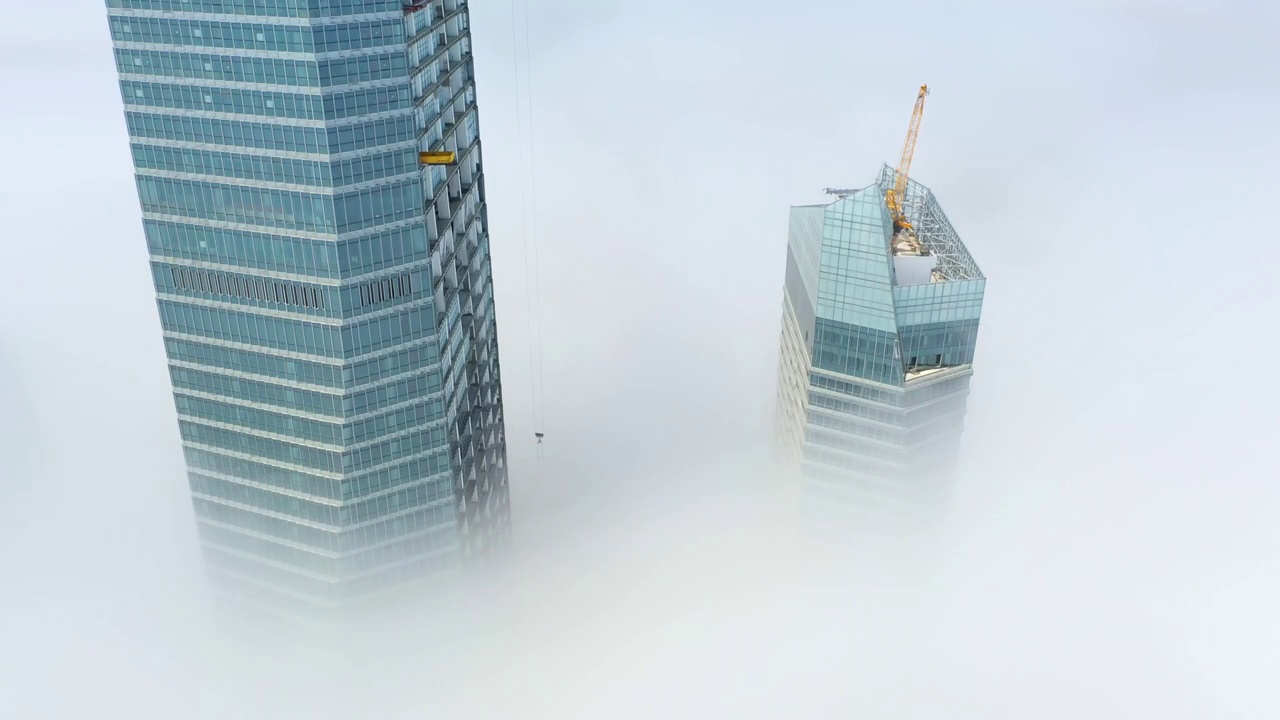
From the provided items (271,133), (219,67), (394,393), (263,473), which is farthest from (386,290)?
(263,473)

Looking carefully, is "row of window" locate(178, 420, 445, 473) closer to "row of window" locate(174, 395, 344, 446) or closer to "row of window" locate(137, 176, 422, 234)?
"row of window" locate(174, 395, 344, 446)

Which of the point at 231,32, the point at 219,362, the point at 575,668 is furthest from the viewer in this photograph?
the point at 575,668

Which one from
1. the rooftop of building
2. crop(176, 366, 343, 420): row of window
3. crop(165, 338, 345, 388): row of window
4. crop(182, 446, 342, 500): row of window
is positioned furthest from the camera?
the rooftop of building

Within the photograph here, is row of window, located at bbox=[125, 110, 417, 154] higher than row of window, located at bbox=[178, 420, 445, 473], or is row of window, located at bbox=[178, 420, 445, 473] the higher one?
row of window, located at bbox=[125, 110, 417, 154]

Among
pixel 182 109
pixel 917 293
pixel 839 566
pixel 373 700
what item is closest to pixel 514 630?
pixel 373 700

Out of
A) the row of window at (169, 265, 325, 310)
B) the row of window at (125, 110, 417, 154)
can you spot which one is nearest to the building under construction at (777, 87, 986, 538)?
the row of window at (125, 110, 417, 154)

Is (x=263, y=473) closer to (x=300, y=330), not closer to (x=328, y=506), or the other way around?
(x=328, y=506)

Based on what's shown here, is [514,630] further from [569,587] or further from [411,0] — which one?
[411,0]
